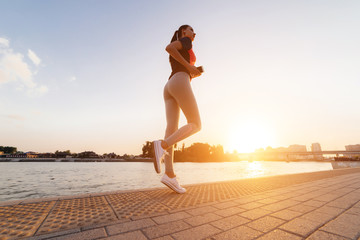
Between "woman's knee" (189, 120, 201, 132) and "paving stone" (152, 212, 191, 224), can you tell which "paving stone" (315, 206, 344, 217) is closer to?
"paving stone" (152, 212, 191, 224)

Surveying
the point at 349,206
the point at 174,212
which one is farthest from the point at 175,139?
the point at 349,206

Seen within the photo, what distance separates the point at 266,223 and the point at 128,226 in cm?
127

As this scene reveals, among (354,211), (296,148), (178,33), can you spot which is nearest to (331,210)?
(354,211)

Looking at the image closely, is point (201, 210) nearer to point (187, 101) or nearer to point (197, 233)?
point (197, 233)

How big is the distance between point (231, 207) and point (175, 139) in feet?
3.81

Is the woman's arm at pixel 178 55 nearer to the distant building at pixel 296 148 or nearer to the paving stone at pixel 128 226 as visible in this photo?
the paving stone at pixel 128 226

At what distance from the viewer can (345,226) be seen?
4.98 feet

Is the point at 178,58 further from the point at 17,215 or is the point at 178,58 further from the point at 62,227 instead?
the point at 17,215

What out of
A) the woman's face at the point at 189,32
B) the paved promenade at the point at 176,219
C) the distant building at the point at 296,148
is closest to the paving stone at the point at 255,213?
the paved promenade at the point at 176,219

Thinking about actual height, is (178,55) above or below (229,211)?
above

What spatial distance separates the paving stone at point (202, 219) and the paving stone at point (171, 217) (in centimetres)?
10

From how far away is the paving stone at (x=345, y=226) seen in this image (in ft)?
4.48

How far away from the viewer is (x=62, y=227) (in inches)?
57.2

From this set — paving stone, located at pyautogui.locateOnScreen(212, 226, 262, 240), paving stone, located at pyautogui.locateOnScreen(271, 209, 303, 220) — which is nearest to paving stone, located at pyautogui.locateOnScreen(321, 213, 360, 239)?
paving stone, located at pyautogui.locateOnScreen(271, 209, 303, 220)
